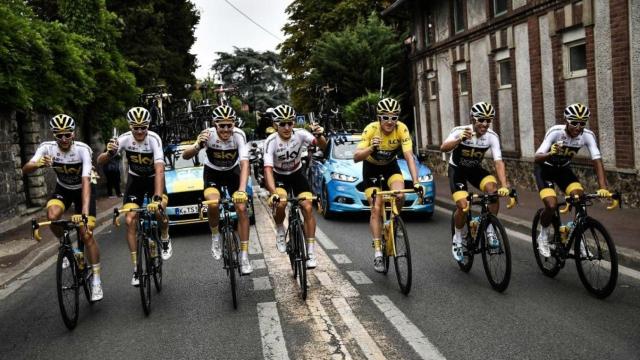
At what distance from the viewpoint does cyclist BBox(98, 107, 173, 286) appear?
734 cm

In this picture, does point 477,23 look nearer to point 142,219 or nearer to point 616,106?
point 616,106

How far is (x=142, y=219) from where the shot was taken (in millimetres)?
7480

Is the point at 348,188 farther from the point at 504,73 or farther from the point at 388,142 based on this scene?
the point at 504,73

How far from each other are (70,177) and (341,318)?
3.25 metres

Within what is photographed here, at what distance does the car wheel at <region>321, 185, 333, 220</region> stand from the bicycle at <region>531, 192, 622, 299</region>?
6.44m

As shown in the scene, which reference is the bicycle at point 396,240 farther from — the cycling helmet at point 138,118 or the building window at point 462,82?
the building window at point 462,82

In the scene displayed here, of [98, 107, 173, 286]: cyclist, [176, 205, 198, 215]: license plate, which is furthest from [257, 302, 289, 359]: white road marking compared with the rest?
[176, 205, 198, 215]: license plate

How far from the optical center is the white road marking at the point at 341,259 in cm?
900

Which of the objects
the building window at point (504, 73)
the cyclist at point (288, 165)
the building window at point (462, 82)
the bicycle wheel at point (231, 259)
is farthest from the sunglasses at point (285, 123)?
the building window at point (462, 82)

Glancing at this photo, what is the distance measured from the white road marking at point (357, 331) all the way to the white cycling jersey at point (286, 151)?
5.79 feet

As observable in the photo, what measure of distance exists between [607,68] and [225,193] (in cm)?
910

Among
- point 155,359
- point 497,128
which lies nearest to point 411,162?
point 155,359

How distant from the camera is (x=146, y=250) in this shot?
7.07m

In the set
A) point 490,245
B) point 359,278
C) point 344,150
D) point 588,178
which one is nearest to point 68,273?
point 359,278
